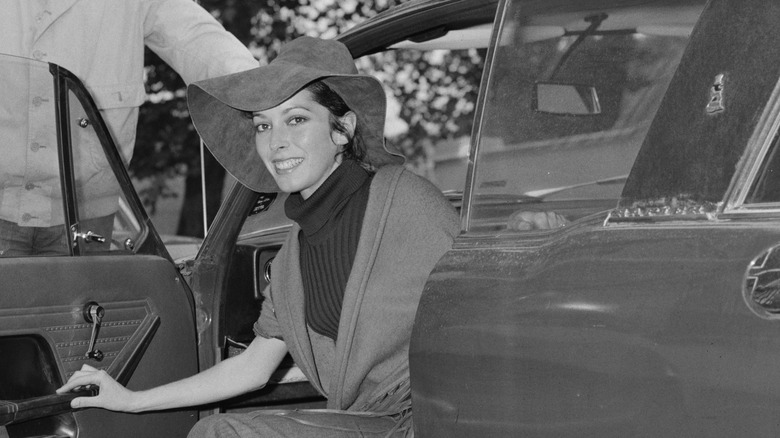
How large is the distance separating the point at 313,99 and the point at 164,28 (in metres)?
1.07


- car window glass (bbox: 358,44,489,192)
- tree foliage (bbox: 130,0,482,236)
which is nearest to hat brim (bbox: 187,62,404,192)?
tree foliage (bbox: 130,0,482,236)

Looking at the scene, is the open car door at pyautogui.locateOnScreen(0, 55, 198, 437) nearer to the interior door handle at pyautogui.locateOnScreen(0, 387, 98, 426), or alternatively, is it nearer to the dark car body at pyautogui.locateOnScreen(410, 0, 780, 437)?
the interior door handle at pyautogui.locateOnScreen(0, 387, 98, 426)

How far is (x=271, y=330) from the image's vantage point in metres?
2.89

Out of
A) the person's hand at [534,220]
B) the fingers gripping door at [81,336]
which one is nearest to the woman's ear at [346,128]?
the fingers gripping door at [81,336]

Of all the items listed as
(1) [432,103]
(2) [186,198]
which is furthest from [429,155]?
(2) [186,198]

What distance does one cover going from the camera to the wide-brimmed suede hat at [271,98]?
2633mm

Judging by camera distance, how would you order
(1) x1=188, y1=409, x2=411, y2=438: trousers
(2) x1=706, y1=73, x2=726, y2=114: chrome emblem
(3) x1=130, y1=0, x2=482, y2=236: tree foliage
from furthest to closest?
(3) x1=130, y1=0, x2=482, y2=236: tree foliage
(1) x1=188, y1=409, x2=411, y2=438: trousers
(2) x1=706, y1=73, x2=726, y2=114: chrome emblem

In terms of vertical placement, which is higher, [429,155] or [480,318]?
[480,318]

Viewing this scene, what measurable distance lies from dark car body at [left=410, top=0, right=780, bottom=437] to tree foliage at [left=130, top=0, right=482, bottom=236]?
18.0 ft

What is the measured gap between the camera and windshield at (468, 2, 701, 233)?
190 cm

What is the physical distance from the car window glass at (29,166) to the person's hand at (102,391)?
11.9 inches

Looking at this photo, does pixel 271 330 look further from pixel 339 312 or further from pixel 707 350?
pixel 707 350

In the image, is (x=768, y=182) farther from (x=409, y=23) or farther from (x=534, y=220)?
(x=409, y=23)

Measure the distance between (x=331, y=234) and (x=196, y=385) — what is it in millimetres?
534
